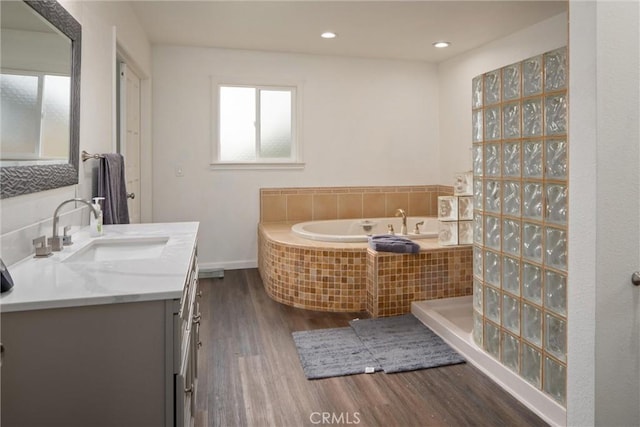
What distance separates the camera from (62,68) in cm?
186

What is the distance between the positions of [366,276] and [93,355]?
245 cm

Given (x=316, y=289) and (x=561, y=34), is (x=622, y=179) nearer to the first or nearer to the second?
Result: (x=316, y=289)

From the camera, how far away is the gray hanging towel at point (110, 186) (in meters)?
2.45

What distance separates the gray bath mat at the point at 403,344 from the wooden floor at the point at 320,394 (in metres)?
0.08

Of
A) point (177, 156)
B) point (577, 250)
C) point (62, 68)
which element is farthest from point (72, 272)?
point (177, 156)

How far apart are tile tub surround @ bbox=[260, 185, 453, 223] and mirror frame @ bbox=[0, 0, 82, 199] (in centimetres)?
274

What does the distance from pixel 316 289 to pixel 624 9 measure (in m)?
2.61

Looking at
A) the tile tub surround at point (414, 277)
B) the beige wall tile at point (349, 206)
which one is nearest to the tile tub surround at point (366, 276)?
the tile tub surround at point (414, 277)

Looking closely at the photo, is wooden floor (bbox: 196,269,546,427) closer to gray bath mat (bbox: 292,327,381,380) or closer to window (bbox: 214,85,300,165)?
gray bath mat (bbox: 292,327,381,380)

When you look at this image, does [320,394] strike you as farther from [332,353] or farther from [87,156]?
[87,156]

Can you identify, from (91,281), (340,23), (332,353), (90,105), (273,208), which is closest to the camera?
(91,281)

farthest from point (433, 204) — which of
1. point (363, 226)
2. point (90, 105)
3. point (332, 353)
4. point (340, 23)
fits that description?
point (90, 105)

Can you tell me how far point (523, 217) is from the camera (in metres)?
2.04

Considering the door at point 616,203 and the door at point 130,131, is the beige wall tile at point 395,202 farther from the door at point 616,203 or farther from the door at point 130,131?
the door at point 616,203
